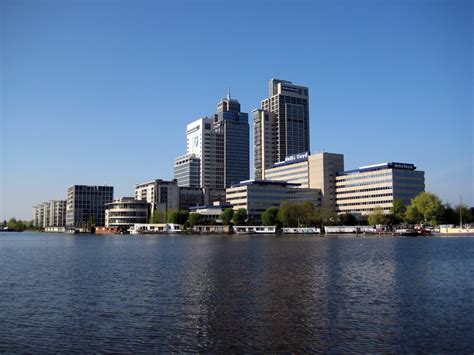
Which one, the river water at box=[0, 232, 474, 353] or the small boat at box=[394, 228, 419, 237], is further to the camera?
the small boat at box=[394, 228, 419, 237]

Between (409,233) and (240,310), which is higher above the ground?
(409,233)

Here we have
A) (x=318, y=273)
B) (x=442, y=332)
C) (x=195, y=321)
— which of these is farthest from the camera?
(x=318, y=273)

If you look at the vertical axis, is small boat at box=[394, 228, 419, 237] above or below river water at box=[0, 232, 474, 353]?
above

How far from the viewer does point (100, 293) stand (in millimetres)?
48250

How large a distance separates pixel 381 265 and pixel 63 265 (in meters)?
48.5

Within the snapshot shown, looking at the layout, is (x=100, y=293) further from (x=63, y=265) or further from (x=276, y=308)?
(x=63, y=265)

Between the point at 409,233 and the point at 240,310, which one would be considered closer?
the point at 240,310

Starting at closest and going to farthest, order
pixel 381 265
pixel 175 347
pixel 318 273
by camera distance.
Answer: pixel 175 347 → pixel 318 273 → pixel 381 265

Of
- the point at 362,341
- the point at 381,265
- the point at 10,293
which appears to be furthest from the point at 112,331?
the point at 381,265

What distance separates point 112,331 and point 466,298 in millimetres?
29905

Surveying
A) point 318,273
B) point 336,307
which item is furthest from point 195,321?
point 318,273

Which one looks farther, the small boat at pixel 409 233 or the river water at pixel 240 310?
the small boat at pixel 409 233

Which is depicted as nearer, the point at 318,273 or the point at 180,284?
the point at 180,284

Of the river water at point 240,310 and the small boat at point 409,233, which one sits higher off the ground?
the small boat at point 409,233
